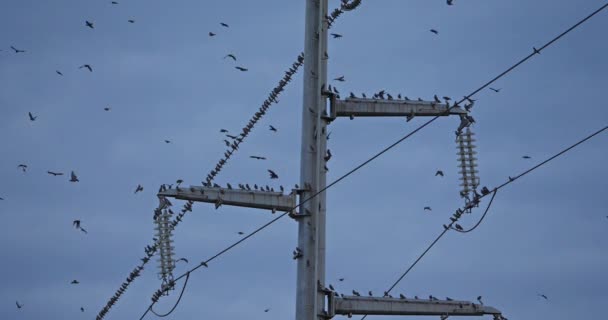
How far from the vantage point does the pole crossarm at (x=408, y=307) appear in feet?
134

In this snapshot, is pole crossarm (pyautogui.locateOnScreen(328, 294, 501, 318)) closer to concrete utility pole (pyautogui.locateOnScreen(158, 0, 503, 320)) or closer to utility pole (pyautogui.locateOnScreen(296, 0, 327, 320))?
concrete utility pole (pyautogui.locateOnScreen(158, 0, 503, 320))

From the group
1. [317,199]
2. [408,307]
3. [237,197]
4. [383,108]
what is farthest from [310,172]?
[408,307]

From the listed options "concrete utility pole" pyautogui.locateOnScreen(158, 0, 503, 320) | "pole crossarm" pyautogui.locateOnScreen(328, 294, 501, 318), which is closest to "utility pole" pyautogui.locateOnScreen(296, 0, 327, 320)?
"concrete utility pole" pyautogui.locateOnScreen(158, 0, 503, 320)

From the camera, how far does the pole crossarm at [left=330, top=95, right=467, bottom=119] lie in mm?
41531

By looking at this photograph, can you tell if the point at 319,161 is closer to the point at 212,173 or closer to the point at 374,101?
the point at 374,101

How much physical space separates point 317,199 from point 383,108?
117 inches

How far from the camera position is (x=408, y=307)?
41.1 m

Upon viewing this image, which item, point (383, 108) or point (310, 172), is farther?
point (383, 108)

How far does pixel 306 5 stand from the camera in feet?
142

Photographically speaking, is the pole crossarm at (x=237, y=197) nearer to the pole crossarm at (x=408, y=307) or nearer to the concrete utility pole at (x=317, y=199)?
the concrete utility pole at (x=317, y=199)

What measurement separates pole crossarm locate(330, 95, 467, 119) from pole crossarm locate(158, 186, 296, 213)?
8.57 feet

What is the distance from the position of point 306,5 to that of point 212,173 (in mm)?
5621

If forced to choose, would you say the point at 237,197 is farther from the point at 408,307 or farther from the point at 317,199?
the point at 408,307

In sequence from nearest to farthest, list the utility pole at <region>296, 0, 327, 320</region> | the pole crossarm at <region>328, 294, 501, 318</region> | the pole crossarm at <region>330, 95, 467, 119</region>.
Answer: the utility pole at <region>296, 0, 327, 320</region>, the pole crossarm at <region>328, 294, 501, 318</region>, the pole crossarm at <region>330, 95, 467, 119</region>
